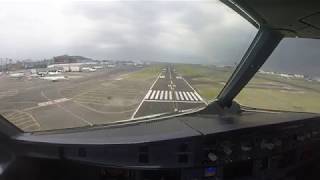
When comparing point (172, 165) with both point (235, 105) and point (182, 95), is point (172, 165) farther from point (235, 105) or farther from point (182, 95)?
point (235, 105)

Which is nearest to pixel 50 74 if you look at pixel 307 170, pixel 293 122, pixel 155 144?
pixel 155 144

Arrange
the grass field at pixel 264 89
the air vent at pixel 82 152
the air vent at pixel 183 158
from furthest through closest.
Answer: the grass field at pixel 264 89 → the air vent at pixel 183 158 → the air vent at pixel 82 152

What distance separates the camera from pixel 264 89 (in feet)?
14.4

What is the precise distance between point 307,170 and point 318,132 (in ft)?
2.40

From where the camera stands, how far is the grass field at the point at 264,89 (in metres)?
4.33

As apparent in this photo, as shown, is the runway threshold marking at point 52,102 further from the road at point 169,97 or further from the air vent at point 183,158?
the air vent at point 183,158

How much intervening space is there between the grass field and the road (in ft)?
0.39

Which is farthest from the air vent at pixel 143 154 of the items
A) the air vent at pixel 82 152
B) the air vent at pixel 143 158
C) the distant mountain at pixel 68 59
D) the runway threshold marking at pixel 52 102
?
the distant mountain at pixel 68 59

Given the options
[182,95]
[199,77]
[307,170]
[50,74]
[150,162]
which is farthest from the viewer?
[307,170]

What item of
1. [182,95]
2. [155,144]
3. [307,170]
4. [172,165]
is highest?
[182,95]

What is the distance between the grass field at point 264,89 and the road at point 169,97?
120mm

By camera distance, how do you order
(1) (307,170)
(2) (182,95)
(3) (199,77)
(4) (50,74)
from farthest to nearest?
(1) (307,170) → (3) (199,77) → (2) (182,95) → (4) (50,74)

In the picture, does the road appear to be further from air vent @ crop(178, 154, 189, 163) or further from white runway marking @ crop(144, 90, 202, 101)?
air vent @ crop(178, 154, 189, 163)

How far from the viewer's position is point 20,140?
11.1 ft
